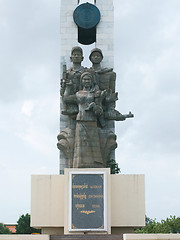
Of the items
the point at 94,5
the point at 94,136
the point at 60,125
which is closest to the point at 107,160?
the point at 94,136

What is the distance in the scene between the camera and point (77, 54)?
1598 cm

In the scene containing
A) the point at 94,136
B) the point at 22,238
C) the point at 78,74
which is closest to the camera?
the point at 22,238

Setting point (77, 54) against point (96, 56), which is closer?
point (77, 54)

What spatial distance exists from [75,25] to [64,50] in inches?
41.7

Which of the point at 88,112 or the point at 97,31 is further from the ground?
the point at 97,31

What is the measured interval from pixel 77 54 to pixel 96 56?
2.28 feet

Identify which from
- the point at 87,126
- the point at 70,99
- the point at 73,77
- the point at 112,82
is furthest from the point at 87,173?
the point at 112,82

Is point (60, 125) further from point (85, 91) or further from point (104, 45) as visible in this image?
point (104, 45)

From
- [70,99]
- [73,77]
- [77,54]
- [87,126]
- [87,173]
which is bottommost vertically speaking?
[87,173]

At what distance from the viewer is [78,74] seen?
15.8 metres

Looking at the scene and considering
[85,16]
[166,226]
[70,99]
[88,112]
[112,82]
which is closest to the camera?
[88,112]

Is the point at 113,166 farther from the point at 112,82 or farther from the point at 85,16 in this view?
the point at 85,16

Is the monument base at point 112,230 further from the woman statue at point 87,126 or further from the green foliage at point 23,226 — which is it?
the green foliage at point 23,226

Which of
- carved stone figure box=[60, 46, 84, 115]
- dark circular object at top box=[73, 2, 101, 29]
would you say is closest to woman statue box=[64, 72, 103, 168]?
carved stone figure box=[60, 46, 84, 115]
